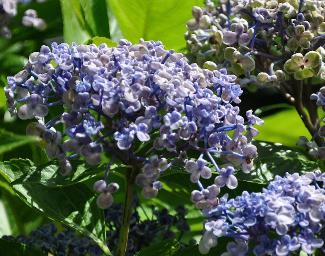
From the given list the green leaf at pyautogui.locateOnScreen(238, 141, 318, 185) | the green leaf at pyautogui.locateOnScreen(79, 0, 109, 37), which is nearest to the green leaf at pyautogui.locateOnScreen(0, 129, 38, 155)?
the green leaf at pyautogui.locateOnScreen(238, 141, 318, 185)

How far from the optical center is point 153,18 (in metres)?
2.00

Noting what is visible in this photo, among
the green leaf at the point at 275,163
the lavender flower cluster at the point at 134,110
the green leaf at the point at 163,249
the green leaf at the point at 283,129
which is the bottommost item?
the green leaf at the point at 283,129

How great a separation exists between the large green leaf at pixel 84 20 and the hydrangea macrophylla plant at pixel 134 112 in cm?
42

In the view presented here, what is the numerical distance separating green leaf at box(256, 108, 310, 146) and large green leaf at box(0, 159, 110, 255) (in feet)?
2.86

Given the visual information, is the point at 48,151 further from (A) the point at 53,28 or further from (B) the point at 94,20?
(A) the point at 53,28

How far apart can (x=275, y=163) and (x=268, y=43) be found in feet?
0.80

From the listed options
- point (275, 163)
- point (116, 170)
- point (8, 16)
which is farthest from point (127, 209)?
point (8, 16)

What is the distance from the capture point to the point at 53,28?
2.55m

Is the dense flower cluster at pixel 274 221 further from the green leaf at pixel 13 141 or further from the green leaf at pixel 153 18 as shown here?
the green leaf at pixel 153 18

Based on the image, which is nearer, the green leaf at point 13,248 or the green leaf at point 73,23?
the green leaf at point 13,248

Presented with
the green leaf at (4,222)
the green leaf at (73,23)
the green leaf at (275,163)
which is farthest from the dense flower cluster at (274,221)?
the green leaf at (4,222)

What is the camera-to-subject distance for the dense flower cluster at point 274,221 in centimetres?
125

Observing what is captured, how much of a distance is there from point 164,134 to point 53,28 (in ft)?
4.25

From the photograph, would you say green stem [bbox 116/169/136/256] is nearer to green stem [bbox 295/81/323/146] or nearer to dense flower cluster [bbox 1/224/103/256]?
dense flower cluster [bbox 1/224/103/256]
